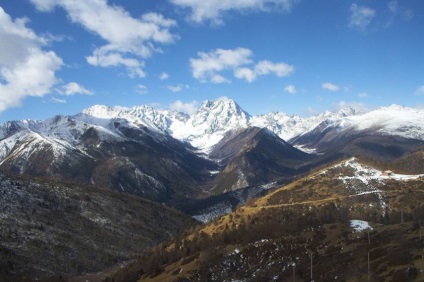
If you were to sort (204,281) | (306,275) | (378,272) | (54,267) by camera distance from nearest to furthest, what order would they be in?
(378,272), (306,275), (204,281), (54,267)

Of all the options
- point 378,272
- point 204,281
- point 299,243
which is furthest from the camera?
point 299,243

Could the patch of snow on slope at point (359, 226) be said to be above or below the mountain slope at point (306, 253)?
above

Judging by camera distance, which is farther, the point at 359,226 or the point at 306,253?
the point at 359,226

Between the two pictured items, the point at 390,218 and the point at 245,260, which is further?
the point at 390,218

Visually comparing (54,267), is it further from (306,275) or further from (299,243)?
(306,275)

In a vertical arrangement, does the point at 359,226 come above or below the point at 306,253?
above

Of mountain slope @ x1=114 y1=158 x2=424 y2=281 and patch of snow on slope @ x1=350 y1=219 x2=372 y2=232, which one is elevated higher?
patch of snow on slope @ x1=350 y1=219 x2=372 y2=232

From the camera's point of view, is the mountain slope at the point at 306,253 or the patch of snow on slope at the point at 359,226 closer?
the mountain slope at the point at 306,253

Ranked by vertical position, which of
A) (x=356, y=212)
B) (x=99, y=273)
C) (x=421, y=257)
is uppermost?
(x=356, y=212)

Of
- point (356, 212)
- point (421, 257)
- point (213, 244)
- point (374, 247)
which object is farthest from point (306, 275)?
Result: point (356, 212)

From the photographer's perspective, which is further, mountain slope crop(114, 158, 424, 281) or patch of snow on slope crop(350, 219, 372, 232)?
patch of snow on slope crop(350, 219, 372, 232)

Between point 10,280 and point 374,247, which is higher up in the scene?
point 374,247
